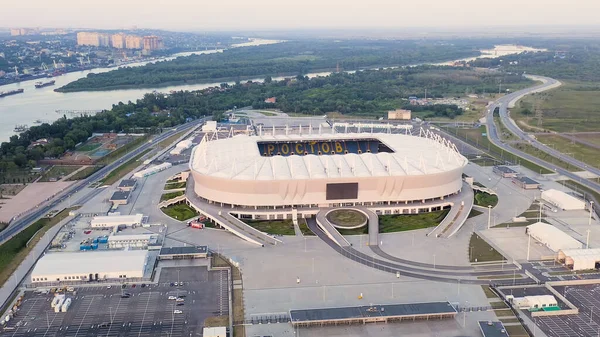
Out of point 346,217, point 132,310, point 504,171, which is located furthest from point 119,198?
point 504,171

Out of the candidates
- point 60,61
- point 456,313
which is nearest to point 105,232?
point 456,313

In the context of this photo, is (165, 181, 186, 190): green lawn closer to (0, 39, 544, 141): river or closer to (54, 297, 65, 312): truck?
(54, 297, 65, 312): truck

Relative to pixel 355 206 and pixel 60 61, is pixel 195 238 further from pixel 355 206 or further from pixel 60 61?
pixel 60 61

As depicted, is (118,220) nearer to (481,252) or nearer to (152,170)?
(152,170)

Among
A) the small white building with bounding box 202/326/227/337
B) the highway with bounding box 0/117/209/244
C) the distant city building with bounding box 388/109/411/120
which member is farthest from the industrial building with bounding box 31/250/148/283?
the distant city building with bounding box 388/109/411/120

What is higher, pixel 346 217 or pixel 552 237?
pixel 346 217

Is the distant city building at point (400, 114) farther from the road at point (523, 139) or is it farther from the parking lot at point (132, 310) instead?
the parking lot at point (132, 310)

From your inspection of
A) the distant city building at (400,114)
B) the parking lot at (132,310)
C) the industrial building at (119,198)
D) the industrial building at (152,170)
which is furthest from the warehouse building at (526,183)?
the industrial building at (119,198)
